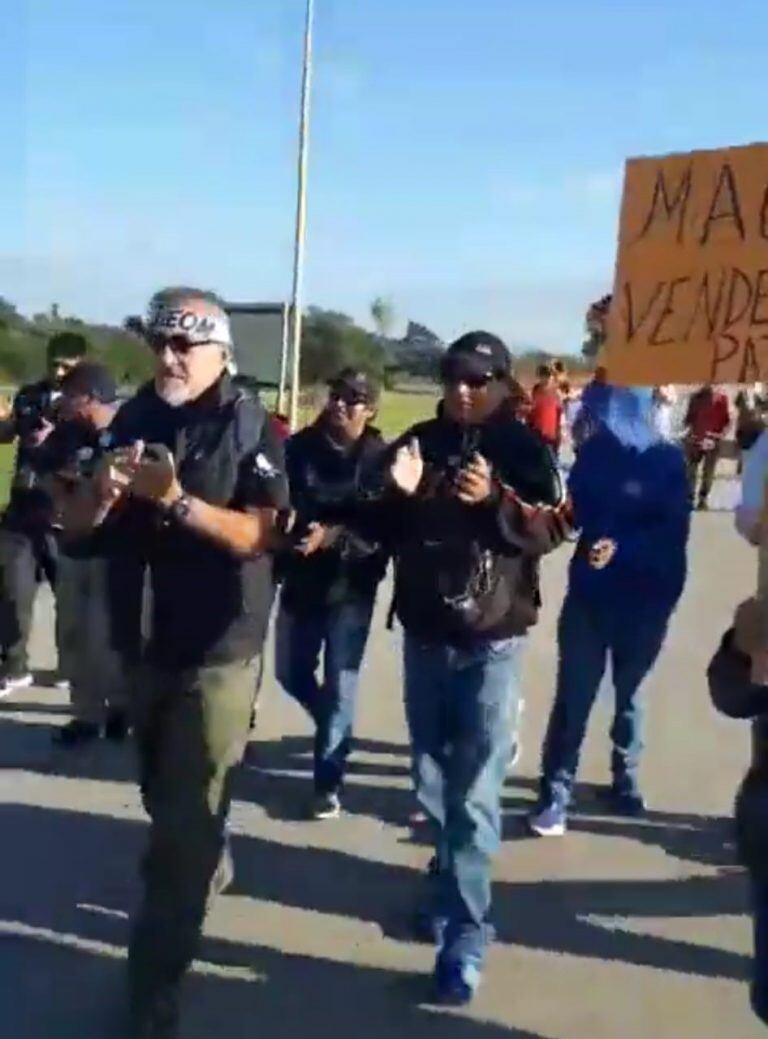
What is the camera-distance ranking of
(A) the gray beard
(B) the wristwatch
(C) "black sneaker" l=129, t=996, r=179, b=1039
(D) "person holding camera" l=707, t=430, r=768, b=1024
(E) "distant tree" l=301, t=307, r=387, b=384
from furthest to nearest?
(E) "distant tree" l=301, t=307, r=387, b=384 < (A) the gray beard < (C) "black sneaker" l=129, t=996, r=179, b=1039 < (B) the wristwatch < (D) "person holding camera" l=707, t=430, r=768, b=1024

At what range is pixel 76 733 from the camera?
689 centimetres

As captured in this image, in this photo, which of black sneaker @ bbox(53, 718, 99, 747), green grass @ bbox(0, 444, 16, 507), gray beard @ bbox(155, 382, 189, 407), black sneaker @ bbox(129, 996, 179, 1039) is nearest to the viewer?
black sneaker @ bbox(129, 996, 179, 1039)

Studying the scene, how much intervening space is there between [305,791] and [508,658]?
84.7 inches

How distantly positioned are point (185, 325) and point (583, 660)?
247cm

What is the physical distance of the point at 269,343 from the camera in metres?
15.0

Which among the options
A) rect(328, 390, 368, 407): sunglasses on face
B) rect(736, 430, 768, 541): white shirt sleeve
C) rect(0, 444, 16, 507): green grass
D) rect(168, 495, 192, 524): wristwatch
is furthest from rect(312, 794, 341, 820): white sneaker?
rect(0, 444, 16, 507): green grass

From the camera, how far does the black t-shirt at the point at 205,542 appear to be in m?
3.93

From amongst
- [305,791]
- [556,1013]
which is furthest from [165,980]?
[305,791]

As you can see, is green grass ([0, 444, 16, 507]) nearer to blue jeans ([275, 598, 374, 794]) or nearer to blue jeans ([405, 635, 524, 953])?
blue jeans ([275, 598, 374, 794])

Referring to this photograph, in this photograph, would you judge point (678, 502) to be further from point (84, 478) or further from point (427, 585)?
point (84, 478)

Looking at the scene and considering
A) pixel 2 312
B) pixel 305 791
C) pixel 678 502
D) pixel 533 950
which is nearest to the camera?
pixel 533 950

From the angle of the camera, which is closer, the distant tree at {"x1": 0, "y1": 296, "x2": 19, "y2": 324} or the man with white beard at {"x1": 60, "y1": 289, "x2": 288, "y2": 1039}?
the man with white beard at {"x1": 60, "y1": 289, "x2": 288, "y2": 1039}

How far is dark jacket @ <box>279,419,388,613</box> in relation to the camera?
5973 millimetres

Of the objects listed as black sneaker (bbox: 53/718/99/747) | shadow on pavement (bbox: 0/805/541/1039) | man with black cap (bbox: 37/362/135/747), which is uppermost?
man with black cap (bbox: 37/362/135/747)
